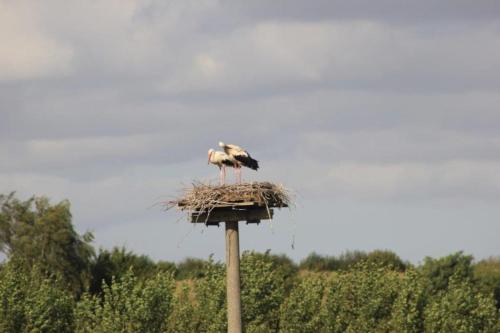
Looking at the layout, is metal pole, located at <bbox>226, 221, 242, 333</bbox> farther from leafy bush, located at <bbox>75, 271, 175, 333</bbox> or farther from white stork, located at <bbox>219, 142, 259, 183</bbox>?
leafy bush, located at <bbox>75, 271, 175, 333</bbox>

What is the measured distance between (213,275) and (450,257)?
87.3ft

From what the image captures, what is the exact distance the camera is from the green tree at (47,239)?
89312 mm

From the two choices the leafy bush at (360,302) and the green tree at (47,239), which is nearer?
the leafy bush at (360,302)

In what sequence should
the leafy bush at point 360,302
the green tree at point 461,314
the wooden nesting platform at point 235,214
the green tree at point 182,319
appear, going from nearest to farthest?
1. the wooden nesting platform at point 235,214
2. the green tree at point 461,314
3. the green tree at point 182,319
4. the leafy bush at point 360,302

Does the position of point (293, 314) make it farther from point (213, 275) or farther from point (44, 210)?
point (44, 210)

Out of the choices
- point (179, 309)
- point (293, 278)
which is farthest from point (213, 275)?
point (293, 278)

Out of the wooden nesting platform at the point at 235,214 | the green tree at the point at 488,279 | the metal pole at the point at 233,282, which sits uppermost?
the green tree at the point at 488,279

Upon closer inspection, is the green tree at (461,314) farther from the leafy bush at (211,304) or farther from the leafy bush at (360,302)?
the leafy bush at (211,304)

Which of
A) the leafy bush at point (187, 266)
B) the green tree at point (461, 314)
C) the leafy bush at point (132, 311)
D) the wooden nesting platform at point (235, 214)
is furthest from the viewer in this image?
the leafy bush at point (187, 266)

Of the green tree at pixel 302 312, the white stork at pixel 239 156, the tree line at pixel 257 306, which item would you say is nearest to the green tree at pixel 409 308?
the tree line at pixel 257 306

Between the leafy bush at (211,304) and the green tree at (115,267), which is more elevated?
the green tree at (115,267)

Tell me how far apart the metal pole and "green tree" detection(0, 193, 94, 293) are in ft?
198

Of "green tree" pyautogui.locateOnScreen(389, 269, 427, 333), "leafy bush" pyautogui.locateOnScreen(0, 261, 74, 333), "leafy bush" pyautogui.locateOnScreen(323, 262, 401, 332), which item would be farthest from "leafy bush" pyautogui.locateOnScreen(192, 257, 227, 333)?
"green tree" pyautogui.locateOnScreen(389, 269, 427, 333)

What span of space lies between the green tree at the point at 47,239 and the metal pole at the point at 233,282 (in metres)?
60.3
